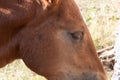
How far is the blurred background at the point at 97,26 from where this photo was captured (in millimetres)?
6430

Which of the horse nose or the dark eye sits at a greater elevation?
the dark eye

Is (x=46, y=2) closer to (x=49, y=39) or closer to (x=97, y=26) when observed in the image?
(x=49, y=39)

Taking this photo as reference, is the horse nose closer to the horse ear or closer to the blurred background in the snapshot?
the horse ear

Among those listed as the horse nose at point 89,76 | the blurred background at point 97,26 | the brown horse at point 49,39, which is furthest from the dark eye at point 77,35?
the blurred background at point 97,26

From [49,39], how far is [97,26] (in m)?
4.17

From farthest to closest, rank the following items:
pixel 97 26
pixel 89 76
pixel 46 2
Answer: pixel 97 26 → pixel 89 76 → pixel 46 2

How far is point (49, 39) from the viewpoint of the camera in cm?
Answer: 373

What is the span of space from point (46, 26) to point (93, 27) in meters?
4.09

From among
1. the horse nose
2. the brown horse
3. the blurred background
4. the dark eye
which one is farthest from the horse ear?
the blurred background

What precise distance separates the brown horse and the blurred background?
251cm

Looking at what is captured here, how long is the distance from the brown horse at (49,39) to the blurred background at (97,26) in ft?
8.22

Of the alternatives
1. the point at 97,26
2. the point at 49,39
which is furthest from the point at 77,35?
the point at 97,26

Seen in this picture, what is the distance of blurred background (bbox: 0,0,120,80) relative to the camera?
6430mm

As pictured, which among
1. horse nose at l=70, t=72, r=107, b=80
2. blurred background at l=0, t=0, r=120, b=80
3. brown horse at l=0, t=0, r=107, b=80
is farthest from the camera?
blurred background at l=0, t=0, r=120, b=80
